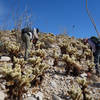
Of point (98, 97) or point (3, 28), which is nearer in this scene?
point (98, 97)

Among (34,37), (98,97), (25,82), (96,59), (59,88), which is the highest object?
(34,37)

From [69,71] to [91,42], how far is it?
5.51ft

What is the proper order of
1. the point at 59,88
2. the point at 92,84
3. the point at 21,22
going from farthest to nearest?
the point at 21,22 → the point at 92,84 → the point at 59,88

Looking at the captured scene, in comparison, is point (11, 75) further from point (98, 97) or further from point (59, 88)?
point (98, 97)

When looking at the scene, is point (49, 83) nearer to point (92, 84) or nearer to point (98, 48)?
point (92, 84)

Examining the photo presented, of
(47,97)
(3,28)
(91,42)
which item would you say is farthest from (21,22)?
(47,97)

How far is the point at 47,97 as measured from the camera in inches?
131

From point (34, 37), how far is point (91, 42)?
278cm

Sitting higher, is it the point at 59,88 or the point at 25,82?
the point at 25,82

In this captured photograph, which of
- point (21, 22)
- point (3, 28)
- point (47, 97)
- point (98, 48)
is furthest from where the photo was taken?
point (3, 28)

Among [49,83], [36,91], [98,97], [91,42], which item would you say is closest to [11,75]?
[36,91]

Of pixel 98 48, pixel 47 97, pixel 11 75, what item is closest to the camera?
pixel 11 75

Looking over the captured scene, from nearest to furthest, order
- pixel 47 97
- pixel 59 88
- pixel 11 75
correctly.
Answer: pixel 11 75 → pixel 47 97 → pixel 59 88

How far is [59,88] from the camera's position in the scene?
3.92 m
